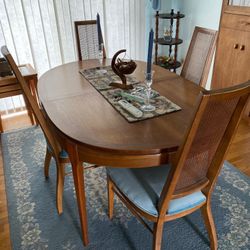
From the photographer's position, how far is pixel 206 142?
1048 mm

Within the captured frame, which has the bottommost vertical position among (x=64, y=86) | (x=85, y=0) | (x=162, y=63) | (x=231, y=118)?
(x=162, y=63)

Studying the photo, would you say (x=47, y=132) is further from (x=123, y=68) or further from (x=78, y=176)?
(x=123, y=68)

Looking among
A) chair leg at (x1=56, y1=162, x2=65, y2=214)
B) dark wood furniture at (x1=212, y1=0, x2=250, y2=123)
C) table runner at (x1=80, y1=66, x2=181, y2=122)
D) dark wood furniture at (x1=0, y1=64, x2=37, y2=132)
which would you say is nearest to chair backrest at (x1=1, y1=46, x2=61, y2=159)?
chair leg at (x1=56, y1=162, x2=65, y2=214)

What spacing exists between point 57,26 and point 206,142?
2.49m

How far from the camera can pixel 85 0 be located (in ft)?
9.75

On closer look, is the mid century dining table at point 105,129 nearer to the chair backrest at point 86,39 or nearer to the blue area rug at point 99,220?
the blue area rug at point 99,220

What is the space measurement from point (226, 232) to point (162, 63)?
7.45ft

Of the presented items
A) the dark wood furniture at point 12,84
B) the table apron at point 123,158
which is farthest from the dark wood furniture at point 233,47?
the dark wood furniture at point 12,84

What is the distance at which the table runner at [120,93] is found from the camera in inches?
54.7

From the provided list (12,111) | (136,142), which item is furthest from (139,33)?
(136,142)

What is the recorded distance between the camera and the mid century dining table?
1131 millimetres

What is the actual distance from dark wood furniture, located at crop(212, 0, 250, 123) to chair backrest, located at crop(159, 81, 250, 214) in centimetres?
165

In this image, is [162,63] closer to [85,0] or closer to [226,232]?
[85,0]

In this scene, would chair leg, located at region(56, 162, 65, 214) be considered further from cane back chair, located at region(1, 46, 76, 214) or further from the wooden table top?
the wooden table top
